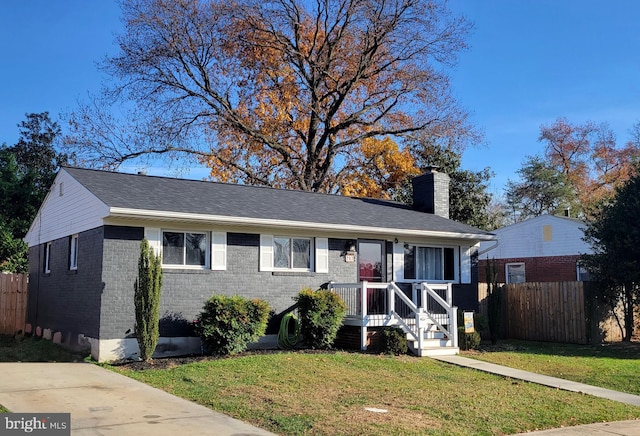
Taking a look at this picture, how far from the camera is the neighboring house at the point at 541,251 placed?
25.2m

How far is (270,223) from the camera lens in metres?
14.5

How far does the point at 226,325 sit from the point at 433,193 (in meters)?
10.1

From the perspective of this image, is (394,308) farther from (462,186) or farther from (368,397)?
(462,186)

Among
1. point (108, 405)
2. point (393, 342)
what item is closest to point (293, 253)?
point (393, 342)

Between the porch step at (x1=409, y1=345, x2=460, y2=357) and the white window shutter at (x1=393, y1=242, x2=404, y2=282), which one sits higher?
the white window shutter at (x1=393, y1=242, x2=404, y2=282)

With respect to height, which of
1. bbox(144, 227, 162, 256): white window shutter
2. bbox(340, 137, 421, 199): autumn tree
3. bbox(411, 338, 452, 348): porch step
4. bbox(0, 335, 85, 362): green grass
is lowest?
bbox(0, 335, 85, 362): green grass

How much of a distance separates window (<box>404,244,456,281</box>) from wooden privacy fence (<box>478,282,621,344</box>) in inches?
59.9

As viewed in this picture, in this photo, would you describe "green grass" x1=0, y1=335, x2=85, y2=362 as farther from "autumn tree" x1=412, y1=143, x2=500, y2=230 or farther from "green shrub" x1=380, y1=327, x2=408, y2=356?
"autumn tree" x1=412, y1=143, x2=500, y2=230

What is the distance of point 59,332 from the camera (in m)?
15.5

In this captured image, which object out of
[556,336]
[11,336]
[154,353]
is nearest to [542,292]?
[556,336]

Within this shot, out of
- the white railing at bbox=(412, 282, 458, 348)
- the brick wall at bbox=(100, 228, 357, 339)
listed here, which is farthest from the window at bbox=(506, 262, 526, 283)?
the brick wall at bbox=(100, 228, 357, 339)

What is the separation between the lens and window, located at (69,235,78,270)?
1498cm

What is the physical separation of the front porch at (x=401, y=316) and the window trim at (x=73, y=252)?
6.44 metres

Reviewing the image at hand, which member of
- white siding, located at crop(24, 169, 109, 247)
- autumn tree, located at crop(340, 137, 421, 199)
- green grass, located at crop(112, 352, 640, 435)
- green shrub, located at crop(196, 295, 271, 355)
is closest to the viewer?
green grass, located at crop(112, 352, 640, 435)
